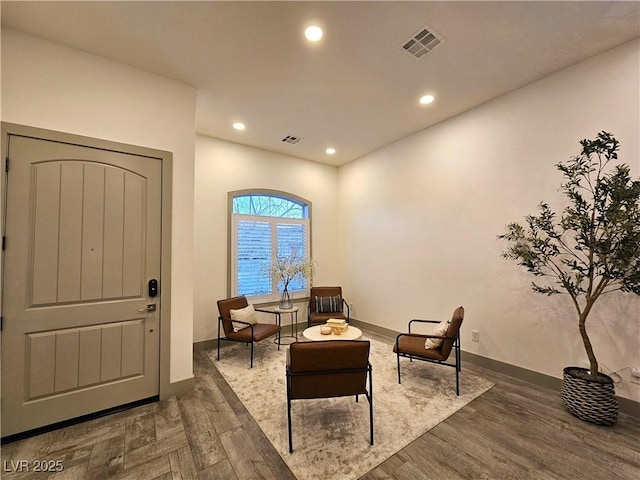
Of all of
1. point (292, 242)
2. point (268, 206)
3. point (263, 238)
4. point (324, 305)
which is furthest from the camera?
point (292, 242)

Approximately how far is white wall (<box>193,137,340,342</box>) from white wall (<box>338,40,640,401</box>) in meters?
1.38

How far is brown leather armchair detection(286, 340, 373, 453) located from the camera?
2051 mm

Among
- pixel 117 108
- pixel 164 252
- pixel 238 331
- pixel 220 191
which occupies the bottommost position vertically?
pixel 238 331

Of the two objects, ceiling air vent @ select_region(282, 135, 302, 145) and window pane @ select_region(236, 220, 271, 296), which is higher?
ceiling air vent @ select_region(282, 135, 302, 145)

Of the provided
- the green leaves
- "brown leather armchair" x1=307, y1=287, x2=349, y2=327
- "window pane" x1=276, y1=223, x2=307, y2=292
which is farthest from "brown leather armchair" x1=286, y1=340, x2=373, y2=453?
"window pane" x1=276, y1=223, x2=307, y2=292

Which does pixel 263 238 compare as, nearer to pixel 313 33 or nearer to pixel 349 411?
pixel 349 411

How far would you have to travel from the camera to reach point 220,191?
448 centimetres

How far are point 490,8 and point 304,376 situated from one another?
10.7ft

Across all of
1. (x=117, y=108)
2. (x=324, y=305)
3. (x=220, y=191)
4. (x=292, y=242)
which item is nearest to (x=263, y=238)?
(x=292, y=242)

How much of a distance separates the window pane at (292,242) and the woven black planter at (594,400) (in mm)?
3981

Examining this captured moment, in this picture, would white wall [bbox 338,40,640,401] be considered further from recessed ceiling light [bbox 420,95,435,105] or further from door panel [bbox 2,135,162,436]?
door panel [bbox 2,135,162,436]

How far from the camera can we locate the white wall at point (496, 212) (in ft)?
8.44

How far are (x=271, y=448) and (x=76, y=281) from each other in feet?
7.34

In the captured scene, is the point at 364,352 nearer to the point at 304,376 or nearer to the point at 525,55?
the point at 304,376
